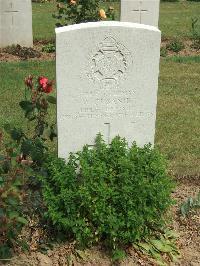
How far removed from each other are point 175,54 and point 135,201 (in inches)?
284

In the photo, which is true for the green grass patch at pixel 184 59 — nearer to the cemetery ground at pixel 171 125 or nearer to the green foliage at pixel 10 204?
the cemetery ground at pixel 171 125

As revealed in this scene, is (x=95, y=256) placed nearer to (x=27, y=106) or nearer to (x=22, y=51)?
(x=27, y=106)

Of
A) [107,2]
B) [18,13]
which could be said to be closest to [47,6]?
[107,2]

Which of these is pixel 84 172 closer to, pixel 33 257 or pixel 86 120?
pixel 86 120

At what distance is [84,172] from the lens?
336cm

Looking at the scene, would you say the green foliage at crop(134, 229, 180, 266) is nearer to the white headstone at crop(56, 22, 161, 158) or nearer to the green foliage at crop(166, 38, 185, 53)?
the white headstone at crop(56, 22, 161, 158)

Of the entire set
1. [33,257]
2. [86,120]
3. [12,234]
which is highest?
[86,120]

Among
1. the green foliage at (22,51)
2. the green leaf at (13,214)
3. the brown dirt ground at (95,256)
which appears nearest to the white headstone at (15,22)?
the green foliage at (22,51)

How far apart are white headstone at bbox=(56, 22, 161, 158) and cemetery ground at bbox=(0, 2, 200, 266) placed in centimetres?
72

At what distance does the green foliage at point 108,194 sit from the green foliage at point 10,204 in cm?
29

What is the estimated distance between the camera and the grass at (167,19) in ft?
40.1

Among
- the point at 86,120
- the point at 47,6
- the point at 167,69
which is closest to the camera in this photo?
the point at 86,120

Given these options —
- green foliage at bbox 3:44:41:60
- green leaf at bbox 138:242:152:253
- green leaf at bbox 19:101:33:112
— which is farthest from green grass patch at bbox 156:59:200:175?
green foliage at bbox 3:44:41:60

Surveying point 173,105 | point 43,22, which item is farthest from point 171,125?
point 43,22
